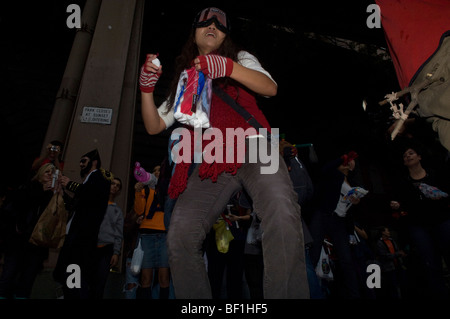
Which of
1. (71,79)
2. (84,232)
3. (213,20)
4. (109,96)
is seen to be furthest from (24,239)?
(71,79)

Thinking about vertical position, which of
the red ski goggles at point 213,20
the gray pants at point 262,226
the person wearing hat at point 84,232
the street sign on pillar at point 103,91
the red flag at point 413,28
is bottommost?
the gray pants at point 262,226

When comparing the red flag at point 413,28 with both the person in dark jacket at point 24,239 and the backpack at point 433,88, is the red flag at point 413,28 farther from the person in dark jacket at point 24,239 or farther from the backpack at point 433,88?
the person in dark jacket at point 24,239

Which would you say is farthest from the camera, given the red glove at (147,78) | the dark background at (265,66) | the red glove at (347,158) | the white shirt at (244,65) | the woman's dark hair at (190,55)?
the dark background at (265,66)

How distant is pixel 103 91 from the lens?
18.7ft

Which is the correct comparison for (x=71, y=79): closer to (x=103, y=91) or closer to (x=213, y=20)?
(x=103, y=91)

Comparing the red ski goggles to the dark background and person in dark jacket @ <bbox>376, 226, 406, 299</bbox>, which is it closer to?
the dark background

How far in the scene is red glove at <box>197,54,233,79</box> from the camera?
65.7 inches

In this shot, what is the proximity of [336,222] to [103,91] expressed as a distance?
4730mm

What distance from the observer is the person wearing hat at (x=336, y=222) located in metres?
4.24

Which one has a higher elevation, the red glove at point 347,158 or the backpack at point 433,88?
the red glove at point 347,158

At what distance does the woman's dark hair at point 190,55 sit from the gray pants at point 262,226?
2.32 ft

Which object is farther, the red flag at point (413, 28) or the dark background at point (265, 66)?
the dark background at point (265, 66)

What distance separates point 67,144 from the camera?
5270 mm

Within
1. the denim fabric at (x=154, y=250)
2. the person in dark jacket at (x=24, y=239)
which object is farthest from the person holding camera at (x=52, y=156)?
the denim fabric at (x=154, y=250)
